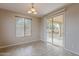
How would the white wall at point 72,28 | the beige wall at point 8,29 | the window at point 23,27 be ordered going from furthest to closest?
the window at point 23,27
the beige wall at point 8,29
the white wall at point 72,28

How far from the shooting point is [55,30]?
598 cm

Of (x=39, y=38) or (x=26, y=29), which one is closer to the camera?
(x=26, y=29)

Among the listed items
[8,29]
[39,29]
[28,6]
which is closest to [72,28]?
[28,6]

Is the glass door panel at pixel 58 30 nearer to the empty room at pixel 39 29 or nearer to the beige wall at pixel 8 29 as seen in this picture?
the empty room at pixel 39 29

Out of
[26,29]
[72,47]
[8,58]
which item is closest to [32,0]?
[8,58]

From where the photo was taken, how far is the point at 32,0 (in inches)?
28.1

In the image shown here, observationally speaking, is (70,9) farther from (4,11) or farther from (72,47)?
(4,11)

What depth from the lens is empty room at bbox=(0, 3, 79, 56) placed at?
3846 mm

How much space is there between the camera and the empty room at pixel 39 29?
385 cm

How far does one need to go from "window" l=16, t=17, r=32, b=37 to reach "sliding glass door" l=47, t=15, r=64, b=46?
1.62 meters

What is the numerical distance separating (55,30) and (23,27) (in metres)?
2.41

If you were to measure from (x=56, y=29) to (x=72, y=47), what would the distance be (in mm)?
2181

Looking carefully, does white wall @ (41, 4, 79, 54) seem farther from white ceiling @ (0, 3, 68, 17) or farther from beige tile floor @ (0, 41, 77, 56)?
white ceiling @ (0, 3, 68, 17)

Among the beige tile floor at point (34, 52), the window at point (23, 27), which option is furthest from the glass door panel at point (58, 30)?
the window at point (23, 27)
